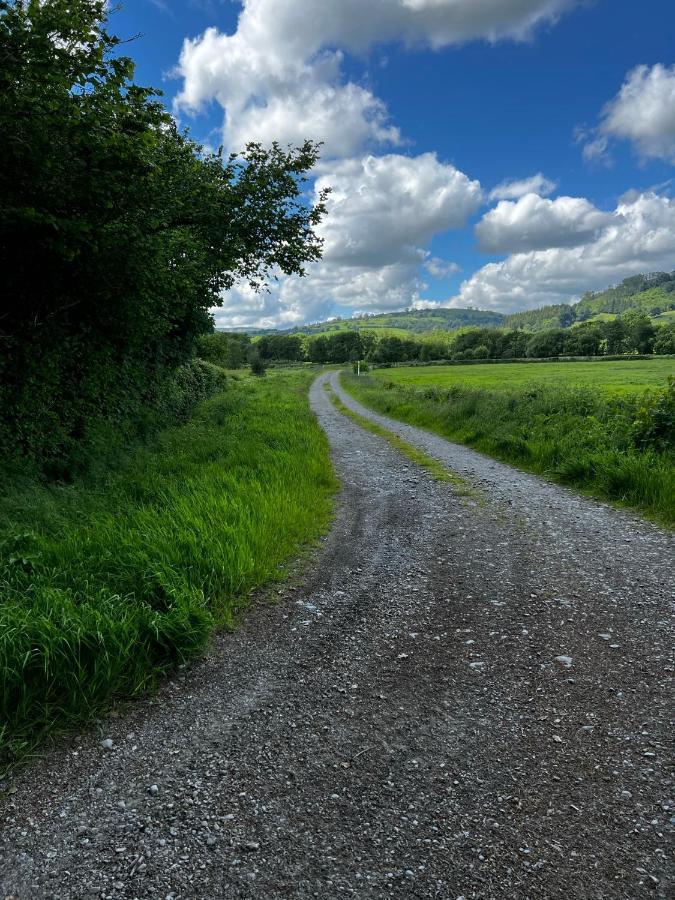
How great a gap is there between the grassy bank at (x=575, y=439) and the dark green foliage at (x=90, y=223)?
31.6ft

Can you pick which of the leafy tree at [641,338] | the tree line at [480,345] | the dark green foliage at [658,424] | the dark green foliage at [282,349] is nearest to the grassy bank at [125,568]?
the dark green foliage at [658,424]

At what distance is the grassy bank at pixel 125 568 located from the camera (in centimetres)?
376

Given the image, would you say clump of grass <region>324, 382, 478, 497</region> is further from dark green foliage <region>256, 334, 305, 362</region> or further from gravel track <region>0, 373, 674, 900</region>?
dark green foliage <region>256, 334, 305, 362</region>

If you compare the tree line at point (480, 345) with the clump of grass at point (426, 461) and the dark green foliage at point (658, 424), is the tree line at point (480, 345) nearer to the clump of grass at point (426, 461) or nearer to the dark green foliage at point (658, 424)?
the clump of grass at point (426, 461)

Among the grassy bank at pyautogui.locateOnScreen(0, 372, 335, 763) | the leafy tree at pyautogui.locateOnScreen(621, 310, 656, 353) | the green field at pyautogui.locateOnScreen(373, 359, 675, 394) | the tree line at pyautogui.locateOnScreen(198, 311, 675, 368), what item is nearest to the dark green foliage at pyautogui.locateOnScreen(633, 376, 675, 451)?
the grassy bank at pyautogui.locateOnScreen(0, 372, 335, 763)

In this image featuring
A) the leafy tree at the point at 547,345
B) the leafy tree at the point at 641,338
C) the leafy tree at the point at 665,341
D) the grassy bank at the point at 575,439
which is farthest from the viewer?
the leafy tree at the point at 547,345

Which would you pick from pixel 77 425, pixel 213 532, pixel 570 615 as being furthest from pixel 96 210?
pixel 570 615

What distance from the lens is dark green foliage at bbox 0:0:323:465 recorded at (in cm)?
718

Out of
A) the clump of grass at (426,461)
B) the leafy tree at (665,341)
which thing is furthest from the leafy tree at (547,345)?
the clump of grass at (426,461)

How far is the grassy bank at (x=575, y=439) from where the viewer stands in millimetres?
9039

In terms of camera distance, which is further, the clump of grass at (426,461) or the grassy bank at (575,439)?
the clump of grass at (426,461)

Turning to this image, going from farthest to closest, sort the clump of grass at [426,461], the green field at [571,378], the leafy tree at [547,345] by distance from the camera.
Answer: the leafy tree at [547,345]
the green field at [571,378]
the clump of grass at [426,461]

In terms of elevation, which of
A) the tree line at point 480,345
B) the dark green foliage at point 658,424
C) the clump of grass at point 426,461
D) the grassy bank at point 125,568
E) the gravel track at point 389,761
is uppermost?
the tree line at point 480,345

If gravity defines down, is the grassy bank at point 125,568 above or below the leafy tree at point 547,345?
below
